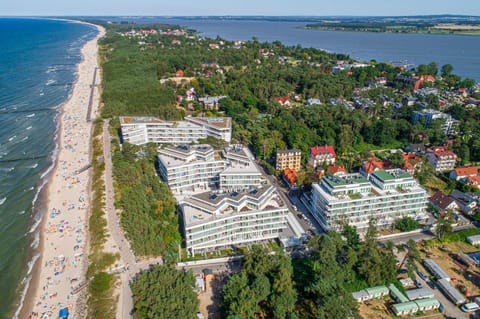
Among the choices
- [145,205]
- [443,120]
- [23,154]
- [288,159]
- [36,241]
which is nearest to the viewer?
[36,241]

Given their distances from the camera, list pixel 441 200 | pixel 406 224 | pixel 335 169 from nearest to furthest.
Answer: pixel 406 224 < pixel 441 200 < pixel 335 169

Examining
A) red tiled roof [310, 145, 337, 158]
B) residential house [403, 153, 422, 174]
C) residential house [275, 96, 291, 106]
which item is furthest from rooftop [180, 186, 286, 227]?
residential house [275, 96, 291, 106]

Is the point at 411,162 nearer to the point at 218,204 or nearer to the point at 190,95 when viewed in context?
the point at 218,204

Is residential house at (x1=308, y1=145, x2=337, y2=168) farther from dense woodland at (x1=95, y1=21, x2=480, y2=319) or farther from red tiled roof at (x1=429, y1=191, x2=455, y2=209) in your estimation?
red tiled roof at (x1=429, y1=191, x2=455, y2=209)

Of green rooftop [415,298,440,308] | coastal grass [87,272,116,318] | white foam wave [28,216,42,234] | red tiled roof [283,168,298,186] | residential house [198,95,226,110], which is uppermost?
residential house [198,95,226,110]

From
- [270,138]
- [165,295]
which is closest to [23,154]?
[270,138]

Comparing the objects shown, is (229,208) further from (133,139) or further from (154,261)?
(133,139)
